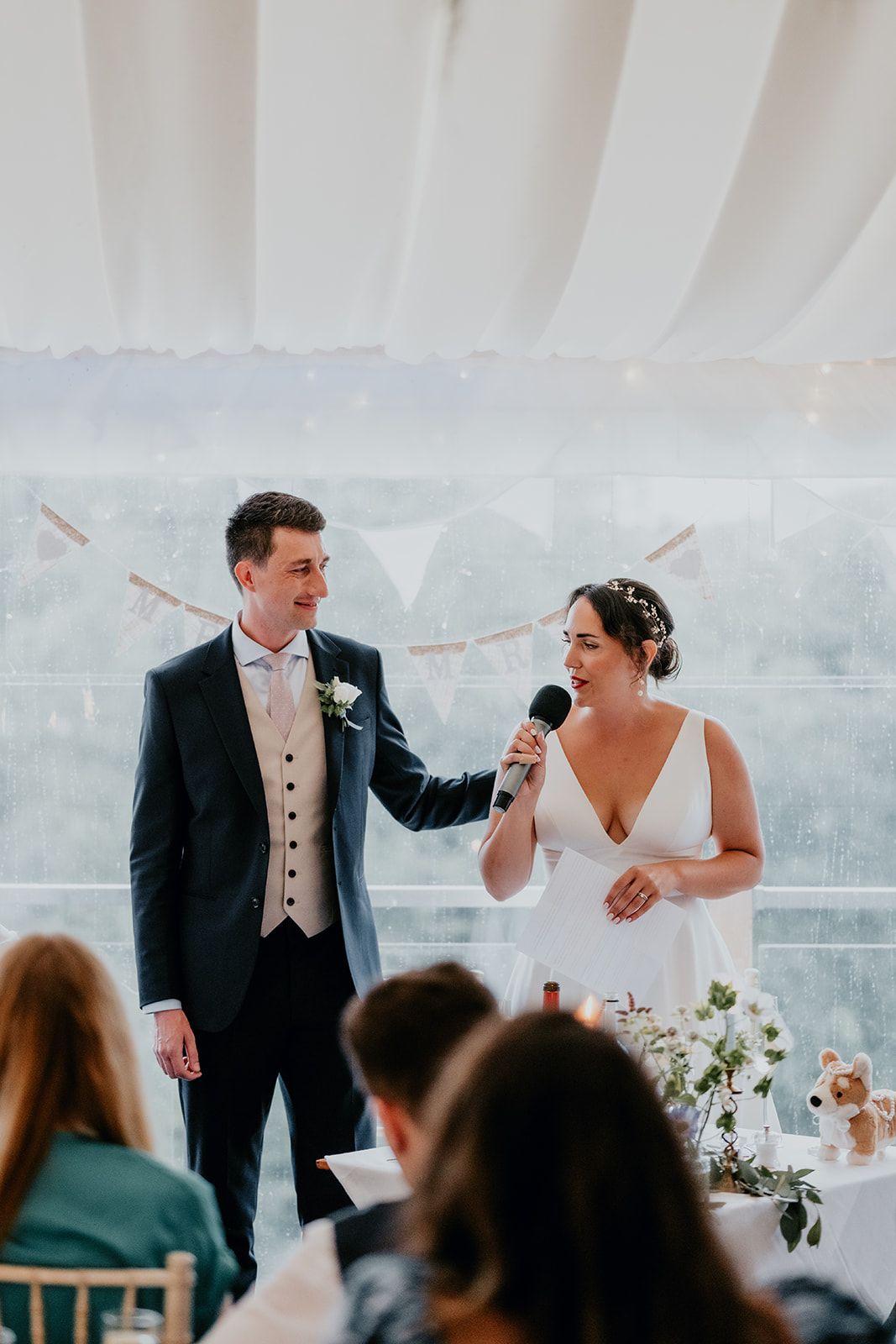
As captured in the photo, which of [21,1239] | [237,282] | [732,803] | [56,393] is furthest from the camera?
[56,393]

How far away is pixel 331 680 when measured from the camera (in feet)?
10.5

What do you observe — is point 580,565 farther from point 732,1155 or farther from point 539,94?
point 732,1155

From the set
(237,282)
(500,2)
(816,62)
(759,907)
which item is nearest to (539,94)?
(500,2)

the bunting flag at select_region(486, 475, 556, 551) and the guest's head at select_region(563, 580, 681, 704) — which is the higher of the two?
the bunting flag at select_region(486, 475, 556, 551)

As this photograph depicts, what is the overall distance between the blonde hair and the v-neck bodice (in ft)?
5.71

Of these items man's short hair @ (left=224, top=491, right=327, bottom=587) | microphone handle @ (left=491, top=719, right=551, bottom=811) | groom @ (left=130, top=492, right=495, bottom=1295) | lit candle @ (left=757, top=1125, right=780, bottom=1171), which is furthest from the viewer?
man's short hair @ (left=224, top=491, right=327, bottom=587)

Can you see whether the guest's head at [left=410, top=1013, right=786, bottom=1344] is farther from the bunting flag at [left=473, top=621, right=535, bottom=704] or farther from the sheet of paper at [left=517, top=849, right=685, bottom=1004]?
the bunting flag at [left=473, top=621, right=535, bottom=704]

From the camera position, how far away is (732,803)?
332 cm

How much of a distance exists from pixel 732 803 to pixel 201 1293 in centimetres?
194

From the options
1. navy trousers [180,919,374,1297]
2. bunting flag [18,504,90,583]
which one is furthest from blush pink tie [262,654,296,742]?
bunting flag [18,504,90,583]

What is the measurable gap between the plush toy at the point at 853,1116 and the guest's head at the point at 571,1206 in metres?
1.74

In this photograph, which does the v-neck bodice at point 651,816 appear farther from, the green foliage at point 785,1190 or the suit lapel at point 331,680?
the green foliage at point 785,1190

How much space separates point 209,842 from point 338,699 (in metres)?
0.43

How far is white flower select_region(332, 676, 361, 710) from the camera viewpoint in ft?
10.2
